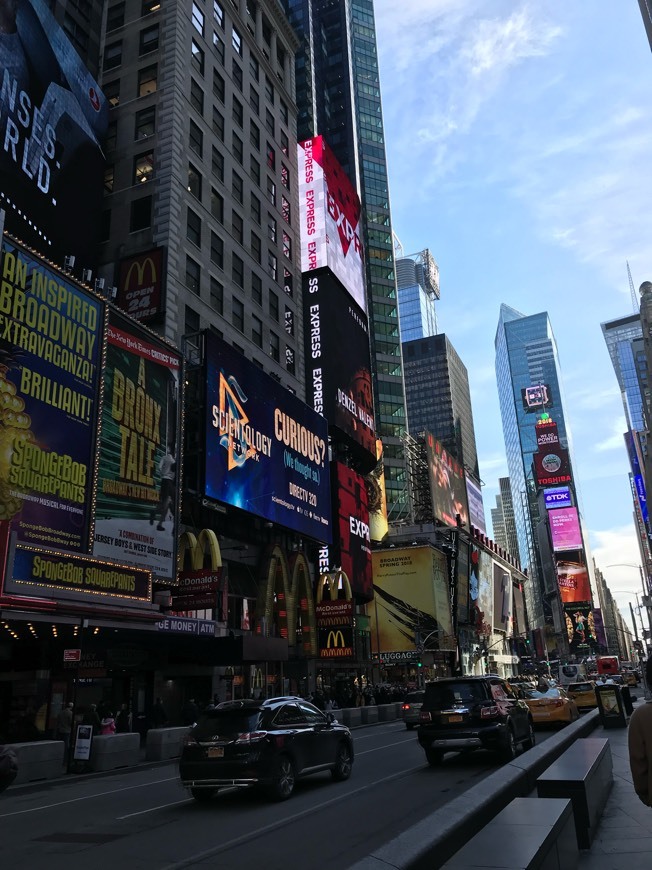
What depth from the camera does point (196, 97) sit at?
44.3 m

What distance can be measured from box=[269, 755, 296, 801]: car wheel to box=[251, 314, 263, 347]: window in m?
36.3

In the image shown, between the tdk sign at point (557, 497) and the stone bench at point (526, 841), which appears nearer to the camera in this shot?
the stone bench at point (526, 841)

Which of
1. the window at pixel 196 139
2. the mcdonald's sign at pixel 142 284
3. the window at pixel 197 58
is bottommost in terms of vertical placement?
the mcdonald's sign at pixel 142 284

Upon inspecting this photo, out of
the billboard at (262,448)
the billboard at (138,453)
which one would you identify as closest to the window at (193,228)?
the billboard at (262,448)

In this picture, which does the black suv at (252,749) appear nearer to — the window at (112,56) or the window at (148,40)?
the window at (148,40)

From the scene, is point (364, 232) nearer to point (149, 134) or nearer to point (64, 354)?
point (149, 134)

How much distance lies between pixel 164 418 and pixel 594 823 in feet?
83.6

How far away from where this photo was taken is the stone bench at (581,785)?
775cm

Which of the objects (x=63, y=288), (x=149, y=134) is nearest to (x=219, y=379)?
(x=63, y=288)

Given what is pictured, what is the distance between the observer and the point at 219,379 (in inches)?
1454

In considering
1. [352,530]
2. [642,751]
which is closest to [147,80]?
[352,530]

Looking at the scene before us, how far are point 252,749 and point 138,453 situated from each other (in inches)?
748

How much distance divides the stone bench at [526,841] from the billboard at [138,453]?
21973mm

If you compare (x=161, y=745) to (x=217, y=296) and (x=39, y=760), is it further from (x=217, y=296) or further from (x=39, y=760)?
(x=217, y=296)
